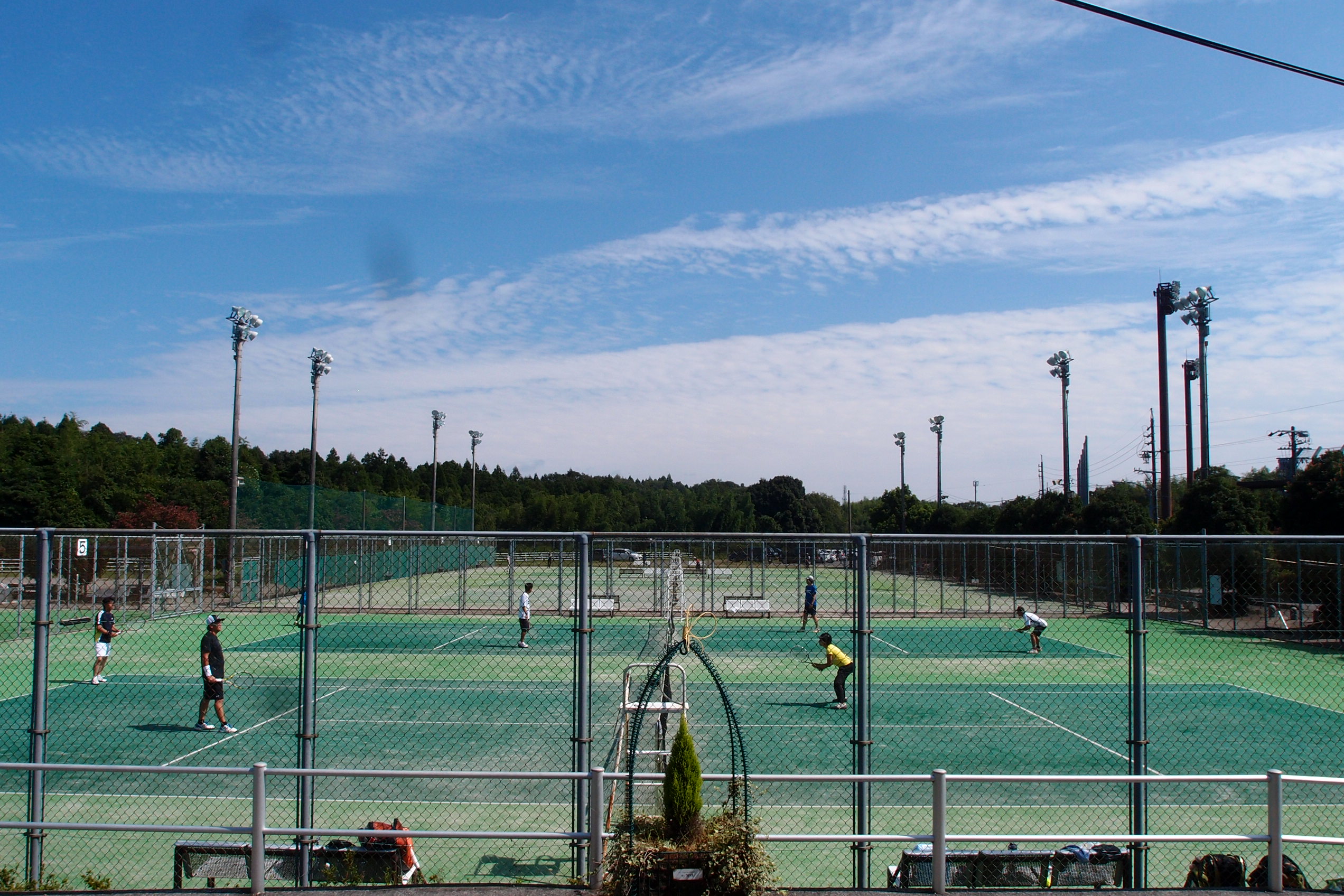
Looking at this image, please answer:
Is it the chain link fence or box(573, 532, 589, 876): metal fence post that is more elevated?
box(573, 532, 589, 876): metal fence post

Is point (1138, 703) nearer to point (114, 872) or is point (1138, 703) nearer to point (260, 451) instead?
point (114, 872)

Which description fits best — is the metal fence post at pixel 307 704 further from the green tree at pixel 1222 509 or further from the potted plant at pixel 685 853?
the green tree at pixel 1222 509

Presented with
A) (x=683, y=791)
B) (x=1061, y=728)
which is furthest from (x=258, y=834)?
(x=1061, y=728)

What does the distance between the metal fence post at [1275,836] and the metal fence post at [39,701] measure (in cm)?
837

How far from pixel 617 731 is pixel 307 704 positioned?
15.2ft

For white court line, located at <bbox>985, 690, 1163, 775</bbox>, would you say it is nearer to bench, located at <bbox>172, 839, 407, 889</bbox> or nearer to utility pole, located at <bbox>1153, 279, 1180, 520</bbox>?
bench, located at <bbox>172, 839, 407, 889</bbox>

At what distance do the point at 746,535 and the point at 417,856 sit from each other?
16.4 ft

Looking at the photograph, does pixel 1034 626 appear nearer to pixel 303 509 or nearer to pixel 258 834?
pixel 258 834

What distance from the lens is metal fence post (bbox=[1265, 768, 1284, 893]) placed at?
631 centimetres

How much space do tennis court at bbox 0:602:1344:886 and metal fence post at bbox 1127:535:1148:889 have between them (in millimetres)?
2488

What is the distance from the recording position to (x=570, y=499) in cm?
8012

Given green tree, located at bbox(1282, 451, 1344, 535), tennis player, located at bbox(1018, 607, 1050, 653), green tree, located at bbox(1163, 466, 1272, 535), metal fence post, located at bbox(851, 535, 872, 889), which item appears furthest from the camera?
green tree, located at bbox(1163, 466, 1272, 535)

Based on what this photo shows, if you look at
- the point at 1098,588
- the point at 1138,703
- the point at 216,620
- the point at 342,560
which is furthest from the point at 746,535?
the point at 342,560

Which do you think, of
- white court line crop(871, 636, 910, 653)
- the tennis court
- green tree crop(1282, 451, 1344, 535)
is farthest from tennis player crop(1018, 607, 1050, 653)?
green tree crop(1282, 451, 1344, 535)
